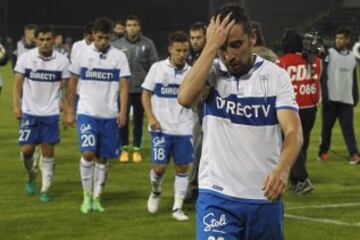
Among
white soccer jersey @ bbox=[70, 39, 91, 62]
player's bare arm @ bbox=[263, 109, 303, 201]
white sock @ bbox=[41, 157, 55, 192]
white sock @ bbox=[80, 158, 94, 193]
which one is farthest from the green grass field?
player's bare arm @ bbox=[263, 109, 303, 201]

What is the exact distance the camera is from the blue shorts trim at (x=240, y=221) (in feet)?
18.5

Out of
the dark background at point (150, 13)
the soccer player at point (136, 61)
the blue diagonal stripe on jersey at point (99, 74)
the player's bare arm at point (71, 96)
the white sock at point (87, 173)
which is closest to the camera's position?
the white sock at point (87, 173)

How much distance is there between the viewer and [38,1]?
5512cm

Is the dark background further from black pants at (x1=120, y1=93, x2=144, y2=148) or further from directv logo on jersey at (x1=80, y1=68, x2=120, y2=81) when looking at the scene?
directv logo on jersey at (x1=80, y1=68, x2=120, y2=81)

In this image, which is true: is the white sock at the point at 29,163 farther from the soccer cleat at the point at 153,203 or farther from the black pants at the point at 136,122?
the black pants at the point at 136,122

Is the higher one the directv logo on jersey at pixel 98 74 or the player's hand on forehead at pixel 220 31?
the player's hand on forehead at pixel 220 31

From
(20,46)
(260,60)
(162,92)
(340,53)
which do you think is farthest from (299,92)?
(20,46)

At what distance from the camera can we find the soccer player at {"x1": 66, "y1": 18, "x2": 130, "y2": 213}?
36.7ft

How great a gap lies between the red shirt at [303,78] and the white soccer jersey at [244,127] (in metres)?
6.61

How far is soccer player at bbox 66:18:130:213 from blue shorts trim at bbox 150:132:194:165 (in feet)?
2.17

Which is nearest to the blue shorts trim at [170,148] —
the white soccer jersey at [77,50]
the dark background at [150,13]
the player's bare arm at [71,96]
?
the player's bare arm at [71,96]

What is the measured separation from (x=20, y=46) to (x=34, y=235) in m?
Answer: 16.2

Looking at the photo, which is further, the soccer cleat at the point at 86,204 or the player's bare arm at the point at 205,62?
the soccer cleat at the point at 86,204

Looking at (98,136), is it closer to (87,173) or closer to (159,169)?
(87,173)
